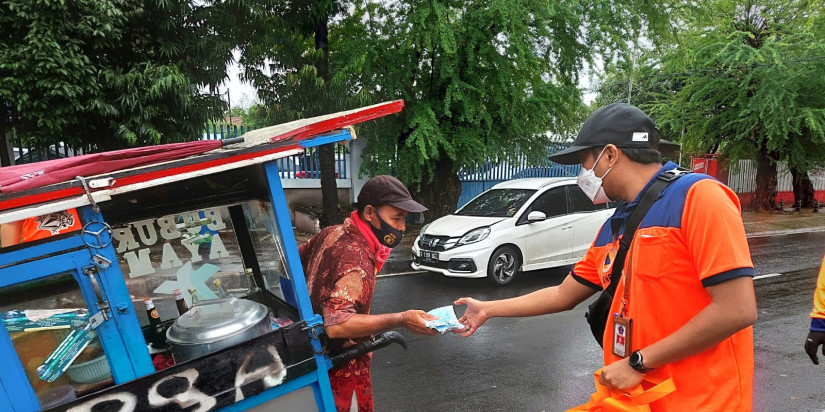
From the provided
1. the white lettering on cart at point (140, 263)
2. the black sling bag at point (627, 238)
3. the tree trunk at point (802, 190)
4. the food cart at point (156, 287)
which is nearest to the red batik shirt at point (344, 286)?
the food cart at point (156, 287)

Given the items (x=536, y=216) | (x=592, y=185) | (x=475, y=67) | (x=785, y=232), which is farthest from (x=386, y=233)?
(x=785, y=232)

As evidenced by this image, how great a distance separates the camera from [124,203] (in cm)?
214

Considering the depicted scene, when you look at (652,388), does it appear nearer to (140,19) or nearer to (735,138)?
(140,19)

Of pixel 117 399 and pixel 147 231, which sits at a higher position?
pixel 147 231

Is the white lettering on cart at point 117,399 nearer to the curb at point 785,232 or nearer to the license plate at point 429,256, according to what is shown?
the license plate at point 429,256

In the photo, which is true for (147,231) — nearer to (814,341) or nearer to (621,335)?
(621,335)

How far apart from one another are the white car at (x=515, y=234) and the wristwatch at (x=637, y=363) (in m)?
5.61

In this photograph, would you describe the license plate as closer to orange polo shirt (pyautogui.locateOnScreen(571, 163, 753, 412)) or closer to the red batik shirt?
the red batik shirt

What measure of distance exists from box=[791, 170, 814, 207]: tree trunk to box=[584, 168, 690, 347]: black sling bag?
2064 centimetres

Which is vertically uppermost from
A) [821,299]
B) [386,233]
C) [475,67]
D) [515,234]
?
[475,67]

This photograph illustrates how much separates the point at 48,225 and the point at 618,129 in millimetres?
1940

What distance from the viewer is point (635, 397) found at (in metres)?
1.56

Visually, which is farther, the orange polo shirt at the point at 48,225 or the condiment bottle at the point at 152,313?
the condiment bottle at the point at 152,313

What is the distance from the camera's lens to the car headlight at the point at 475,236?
7348 millimetres
